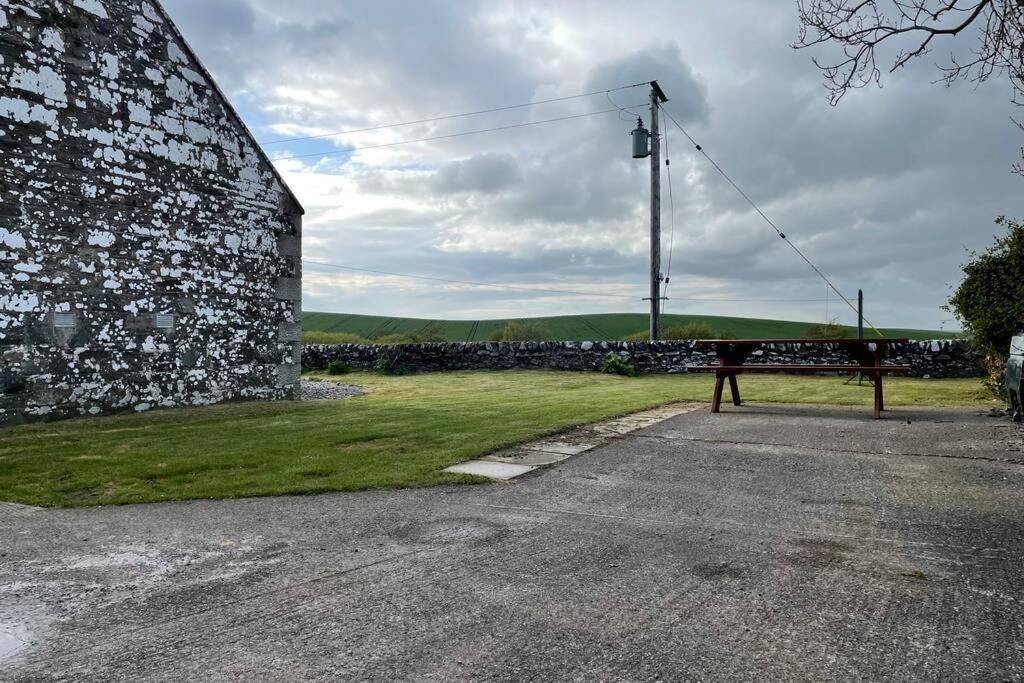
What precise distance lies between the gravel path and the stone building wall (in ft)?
3.04

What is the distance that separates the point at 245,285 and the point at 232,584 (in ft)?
A: 33.7

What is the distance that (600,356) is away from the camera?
20.0 m

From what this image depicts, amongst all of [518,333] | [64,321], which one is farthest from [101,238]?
[518,333]

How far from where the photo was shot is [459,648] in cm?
250

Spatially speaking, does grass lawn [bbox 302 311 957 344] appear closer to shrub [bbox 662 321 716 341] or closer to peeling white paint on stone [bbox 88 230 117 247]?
shrub [bbox 662 321 716 341]

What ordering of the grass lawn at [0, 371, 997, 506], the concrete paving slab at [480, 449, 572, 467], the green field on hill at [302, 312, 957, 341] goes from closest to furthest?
the grass lawn at [0, 371, 997, 506] < the concrete paving slab at [480, 449, 572, 467] < the green field on hill at [302, 312, 957, 341]

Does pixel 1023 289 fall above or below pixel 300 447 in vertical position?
above

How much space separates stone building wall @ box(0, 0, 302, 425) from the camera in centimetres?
974

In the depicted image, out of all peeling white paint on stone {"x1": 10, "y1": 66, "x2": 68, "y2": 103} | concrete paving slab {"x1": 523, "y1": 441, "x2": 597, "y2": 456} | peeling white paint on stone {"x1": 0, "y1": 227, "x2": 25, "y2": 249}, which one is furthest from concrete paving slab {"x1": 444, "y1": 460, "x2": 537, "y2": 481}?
peeling white paint on stone {"x1": 10, "y1": 66, "x2": 68, "y2": 103}

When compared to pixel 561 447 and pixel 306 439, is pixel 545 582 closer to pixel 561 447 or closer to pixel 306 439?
pixel 561 447

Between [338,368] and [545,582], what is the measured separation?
19.5 m

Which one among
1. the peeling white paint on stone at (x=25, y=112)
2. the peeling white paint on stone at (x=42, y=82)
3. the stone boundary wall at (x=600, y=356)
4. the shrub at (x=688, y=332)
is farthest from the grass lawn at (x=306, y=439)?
the shrub at (x=688, y=332)

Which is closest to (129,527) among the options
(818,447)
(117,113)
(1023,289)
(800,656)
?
(800,656)

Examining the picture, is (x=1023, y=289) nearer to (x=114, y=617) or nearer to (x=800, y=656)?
(x=800, y=656)
